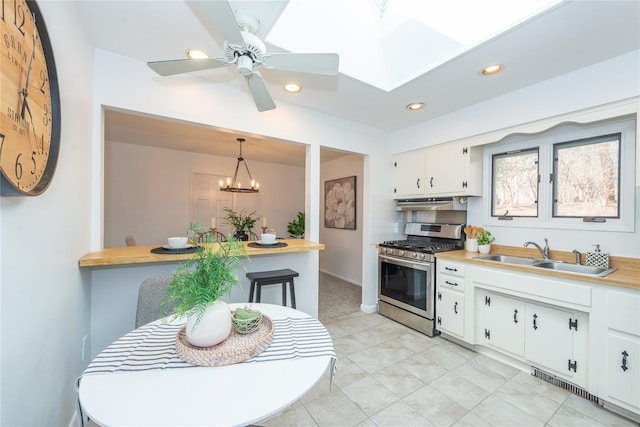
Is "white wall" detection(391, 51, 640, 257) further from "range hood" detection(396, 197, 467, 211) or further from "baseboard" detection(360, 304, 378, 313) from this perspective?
"baseboard" detection(360, 304, 378, 313)

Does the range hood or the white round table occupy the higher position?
the range hood

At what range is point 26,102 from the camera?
920 millimetres

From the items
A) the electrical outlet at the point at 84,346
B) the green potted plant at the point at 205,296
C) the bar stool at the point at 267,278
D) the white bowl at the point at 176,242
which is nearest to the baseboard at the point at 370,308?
the bar stool at the point at 267,278

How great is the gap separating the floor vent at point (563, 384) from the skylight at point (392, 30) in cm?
252

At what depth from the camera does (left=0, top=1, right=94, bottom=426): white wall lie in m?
0.92

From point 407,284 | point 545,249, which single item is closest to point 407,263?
point 407,284

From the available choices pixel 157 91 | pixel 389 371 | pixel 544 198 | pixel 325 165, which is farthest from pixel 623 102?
pixel 325 165

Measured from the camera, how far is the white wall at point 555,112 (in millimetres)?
1914

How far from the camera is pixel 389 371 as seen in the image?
7.09 feet

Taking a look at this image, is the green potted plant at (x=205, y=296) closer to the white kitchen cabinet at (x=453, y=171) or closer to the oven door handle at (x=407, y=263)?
the oven door handle at (x=407, y=263)

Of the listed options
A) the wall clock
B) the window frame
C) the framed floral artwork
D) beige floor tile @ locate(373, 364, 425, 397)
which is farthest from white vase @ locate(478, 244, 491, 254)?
the wall clock

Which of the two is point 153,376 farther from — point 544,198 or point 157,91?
point 544,198

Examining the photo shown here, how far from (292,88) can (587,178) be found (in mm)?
2736

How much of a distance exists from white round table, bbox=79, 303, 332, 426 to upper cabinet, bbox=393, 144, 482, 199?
2590 millimetres
